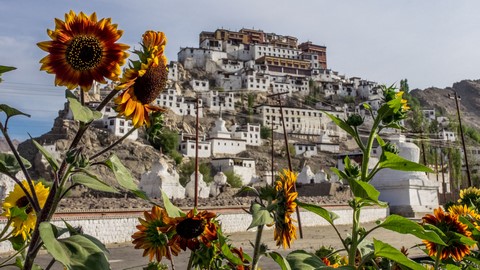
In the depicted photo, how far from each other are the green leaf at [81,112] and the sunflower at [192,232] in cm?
50

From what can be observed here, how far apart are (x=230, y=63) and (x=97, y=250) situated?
8459 cm

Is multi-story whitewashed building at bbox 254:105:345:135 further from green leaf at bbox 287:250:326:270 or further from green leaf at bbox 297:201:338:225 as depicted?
green leaf at bbox 287:250:326:270

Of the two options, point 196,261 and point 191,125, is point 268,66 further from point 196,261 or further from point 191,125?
point 196,261

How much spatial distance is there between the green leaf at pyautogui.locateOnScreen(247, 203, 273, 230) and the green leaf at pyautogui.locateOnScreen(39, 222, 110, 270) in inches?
15.1

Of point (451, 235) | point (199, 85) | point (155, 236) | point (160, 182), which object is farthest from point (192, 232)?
point (199, 85)

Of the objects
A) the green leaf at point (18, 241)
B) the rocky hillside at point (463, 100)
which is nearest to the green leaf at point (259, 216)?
the green leaf at point (18, 241)

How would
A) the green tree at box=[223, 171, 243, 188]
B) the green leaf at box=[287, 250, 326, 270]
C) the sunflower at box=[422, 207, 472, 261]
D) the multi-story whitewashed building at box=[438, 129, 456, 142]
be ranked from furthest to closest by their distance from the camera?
the multi-story whitewashed building at box=[438, 129, 456, 142] → the green tree at box=[223, 171, 243, 188] → the sunflower at box=[422, 207, 472, 261] → the green leaf at box=[287, 250, 326, 270]

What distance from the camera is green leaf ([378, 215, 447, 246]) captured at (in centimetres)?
150

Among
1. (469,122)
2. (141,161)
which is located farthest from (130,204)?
(469,122)

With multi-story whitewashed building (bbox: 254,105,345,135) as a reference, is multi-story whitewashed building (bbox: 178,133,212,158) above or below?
below

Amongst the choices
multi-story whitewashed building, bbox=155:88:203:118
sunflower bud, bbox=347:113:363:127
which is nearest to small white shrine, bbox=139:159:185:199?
sunflower bud, bbox=347:113:363:127

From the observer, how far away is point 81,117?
1.06 m

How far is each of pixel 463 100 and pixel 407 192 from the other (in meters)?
137

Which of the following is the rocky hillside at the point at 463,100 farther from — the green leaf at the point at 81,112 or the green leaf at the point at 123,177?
the green leaf at the point at 81,112
